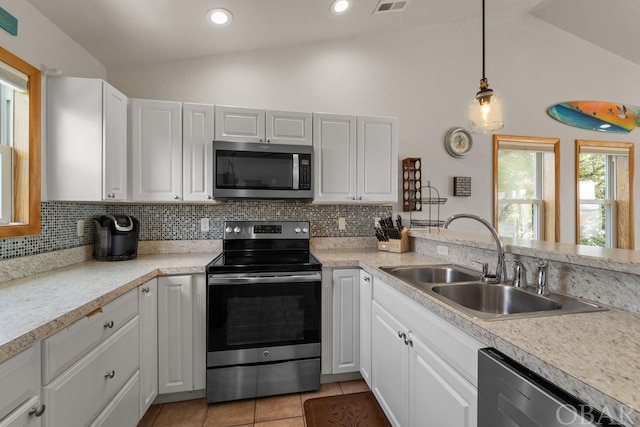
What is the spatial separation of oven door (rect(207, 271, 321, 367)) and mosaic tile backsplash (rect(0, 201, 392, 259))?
77 cm

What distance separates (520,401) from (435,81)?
2883mm

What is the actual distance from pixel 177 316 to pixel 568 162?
13.6 ft

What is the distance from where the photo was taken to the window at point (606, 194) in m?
3.40

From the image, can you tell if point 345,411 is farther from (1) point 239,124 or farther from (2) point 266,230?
(1) point 239,124

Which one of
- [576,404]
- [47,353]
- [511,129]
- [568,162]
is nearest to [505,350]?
[576,404]

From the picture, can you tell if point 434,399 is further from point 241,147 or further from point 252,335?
point 241,147

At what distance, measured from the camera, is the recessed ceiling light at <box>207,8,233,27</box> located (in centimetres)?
191

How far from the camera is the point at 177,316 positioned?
177cm

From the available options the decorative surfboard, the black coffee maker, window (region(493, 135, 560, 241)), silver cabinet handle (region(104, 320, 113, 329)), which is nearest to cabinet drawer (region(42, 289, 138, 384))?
silver cabinet handle (region(104, 320, 113, 329))

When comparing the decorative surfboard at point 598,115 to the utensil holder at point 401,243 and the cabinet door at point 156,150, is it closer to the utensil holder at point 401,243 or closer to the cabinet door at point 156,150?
the utensil holder at point 401,243

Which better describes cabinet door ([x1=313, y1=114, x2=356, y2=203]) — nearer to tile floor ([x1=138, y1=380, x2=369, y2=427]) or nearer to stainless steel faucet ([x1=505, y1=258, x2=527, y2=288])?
stainless steel faucet ([x1=505, y1=258, x2=527, y2=288])

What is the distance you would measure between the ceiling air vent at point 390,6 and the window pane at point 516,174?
5.87 feet

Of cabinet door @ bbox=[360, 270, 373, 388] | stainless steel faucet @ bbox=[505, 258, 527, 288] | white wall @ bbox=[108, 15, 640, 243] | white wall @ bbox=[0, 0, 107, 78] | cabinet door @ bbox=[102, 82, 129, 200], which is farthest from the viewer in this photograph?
white wall @ bbox=[108, 15, 640, 243]

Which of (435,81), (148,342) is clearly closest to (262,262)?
(148,342)
